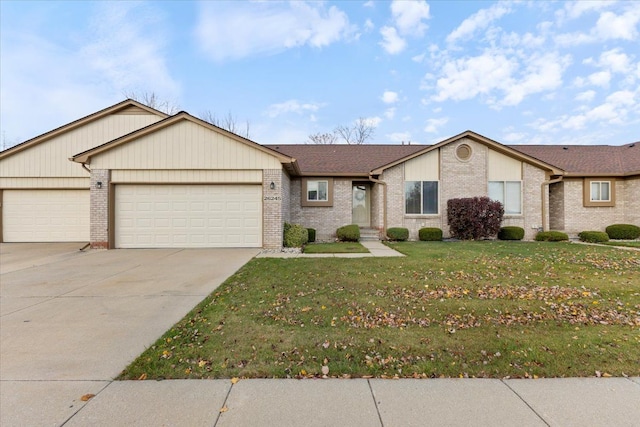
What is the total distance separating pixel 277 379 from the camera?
8.91 ft

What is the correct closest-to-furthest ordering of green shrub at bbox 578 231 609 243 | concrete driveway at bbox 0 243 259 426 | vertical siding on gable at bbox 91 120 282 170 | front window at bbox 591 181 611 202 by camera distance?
concrete driveway at bbox 0 243 259 426, vertical siding on gable at bbox 91 120 282 170, green shrub at bbox 578 231 609 243, front window at bbox 591 181 611 202

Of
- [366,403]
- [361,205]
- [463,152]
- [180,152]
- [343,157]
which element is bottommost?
[366,403]

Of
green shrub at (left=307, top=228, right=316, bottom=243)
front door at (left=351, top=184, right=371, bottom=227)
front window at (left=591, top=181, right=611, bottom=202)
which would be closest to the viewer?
green shrub at (left=307, top=228, right=316, bottom=243)

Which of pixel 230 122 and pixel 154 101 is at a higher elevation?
pixel 154 101

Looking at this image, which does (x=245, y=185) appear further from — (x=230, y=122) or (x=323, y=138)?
(x=323, y=138)

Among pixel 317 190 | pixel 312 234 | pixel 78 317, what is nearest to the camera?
pixel 78 317

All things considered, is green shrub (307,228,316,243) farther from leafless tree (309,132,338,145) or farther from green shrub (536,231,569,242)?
leafless tree (309,132,338,145)

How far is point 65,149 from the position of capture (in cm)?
1351

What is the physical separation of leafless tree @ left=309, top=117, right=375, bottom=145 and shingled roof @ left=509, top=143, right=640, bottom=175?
16.6 metres

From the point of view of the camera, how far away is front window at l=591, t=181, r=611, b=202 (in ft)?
48.1

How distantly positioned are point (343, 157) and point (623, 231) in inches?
534

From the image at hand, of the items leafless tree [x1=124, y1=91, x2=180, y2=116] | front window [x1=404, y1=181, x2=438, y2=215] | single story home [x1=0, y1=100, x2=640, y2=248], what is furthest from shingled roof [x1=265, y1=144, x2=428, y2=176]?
leafless tree [x1=124, y1=91, x2=180, y2=116]

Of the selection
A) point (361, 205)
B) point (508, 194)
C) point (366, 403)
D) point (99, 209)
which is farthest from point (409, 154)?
point (366, 403)

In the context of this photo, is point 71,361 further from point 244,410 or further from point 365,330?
point 365,330
